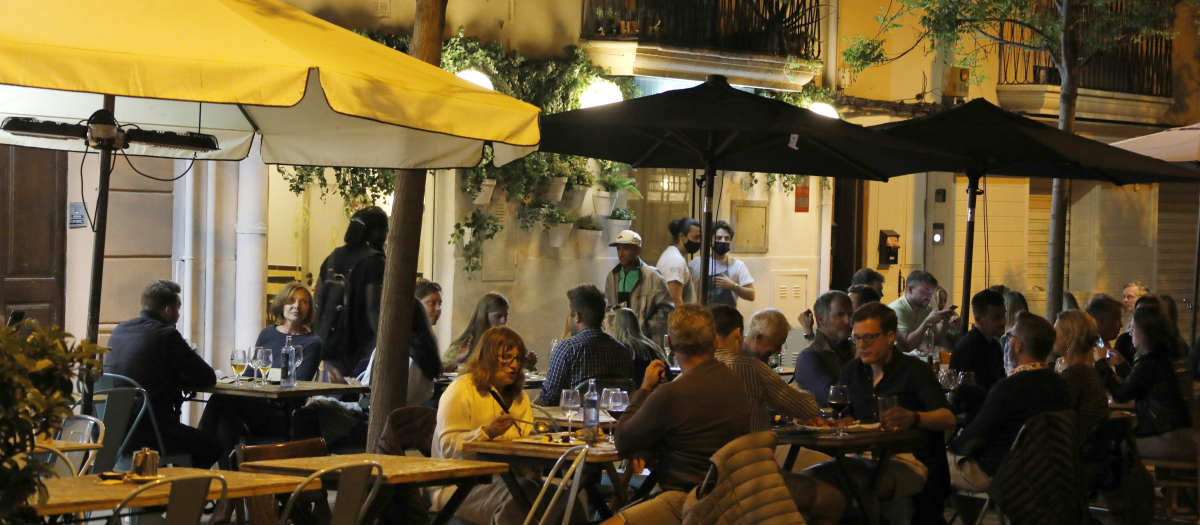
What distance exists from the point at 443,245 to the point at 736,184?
445 centimetres

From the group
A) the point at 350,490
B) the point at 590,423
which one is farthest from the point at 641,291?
the point at 350,490

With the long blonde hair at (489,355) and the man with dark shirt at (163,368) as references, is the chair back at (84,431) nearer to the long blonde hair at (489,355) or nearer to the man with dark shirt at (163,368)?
the man with dark shirt at (163,368)

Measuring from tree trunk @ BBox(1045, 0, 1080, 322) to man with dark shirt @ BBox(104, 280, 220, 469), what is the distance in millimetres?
8696

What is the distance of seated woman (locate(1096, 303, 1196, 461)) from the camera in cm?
919

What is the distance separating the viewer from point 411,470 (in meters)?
5.35

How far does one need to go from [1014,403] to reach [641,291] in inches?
215

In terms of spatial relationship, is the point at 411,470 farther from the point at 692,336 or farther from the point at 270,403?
the point at 270,403

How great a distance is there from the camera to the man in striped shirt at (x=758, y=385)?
22.7 feet

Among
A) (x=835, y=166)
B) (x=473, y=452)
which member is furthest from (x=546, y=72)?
(x=473, y=452)

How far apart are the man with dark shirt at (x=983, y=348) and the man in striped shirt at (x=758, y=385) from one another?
2.76 metres

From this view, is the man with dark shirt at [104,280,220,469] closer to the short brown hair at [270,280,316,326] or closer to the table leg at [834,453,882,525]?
the short brown hair at [270,280,316,326]

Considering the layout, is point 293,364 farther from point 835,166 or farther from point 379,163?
point 835,166

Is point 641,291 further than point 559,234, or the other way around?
point 559,234

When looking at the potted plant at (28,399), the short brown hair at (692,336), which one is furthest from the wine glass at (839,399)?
the potted plant at (28,399)
